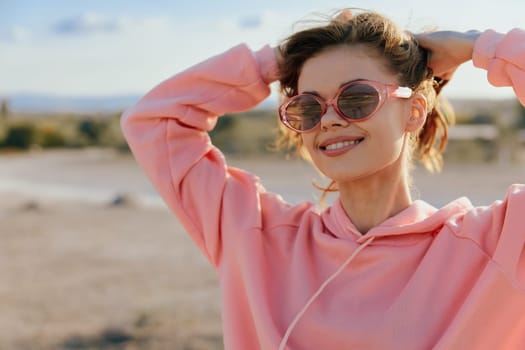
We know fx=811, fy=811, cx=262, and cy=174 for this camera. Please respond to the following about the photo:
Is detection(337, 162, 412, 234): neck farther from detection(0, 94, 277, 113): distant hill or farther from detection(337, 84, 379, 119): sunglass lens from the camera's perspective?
detection(0, 94, 277, 113): distant hill

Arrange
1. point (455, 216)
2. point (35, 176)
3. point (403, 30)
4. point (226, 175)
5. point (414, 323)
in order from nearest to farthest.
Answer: point (414, 323), point (455, 216), point (403, 30), point (226, 175), point (35, 176)

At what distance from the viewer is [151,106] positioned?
8.09 ft

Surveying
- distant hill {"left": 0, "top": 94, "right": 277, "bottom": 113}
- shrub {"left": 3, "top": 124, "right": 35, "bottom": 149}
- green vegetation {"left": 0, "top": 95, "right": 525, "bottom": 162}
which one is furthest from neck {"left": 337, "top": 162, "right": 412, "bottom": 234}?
distant hill {"left": 0, "top": 94, "right": 277, "bottom": 113}

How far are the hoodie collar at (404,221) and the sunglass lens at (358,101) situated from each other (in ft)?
0.93

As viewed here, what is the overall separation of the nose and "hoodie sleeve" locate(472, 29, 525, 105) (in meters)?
0.44

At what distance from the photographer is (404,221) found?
203 cm

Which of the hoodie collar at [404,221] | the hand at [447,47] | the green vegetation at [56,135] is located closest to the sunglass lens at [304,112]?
the hoodie collar at [404,221]

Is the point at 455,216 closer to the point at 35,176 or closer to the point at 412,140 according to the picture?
the point at 412,140

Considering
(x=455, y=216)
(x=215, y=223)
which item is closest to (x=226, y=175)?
(x=215, y=223)

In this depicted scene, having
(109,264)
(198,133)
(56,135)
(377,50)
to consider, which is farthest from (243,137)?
(377,50)

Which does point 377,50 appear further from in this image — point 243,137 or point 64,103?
point 64,103

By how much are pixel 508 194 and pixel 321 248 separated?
1.62 ft

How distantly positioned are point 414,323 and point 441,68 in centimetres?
72

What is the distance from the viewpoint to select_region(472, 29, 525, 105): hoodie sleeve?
6.76ft
